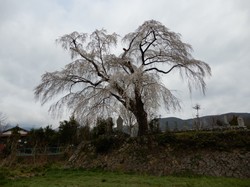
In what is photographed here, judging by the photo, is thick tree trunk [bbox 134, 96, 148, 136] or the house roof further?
the house roof

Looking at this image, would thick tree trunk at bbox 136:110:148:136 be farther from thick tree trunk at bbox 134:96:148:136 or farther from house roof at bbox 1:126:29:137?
house roof at bbox 1:126:29:137

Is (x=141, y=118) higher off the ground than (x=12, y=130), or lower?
higher

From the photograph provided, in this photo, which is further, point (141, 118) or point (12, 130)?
Result: point (12, 130)

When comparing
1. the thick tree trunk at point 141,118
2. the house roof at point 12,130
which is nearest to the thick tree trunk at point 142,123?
the thick tree trunk at point 141,118

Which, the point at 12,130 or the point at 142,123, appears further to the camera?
the point at 12,130

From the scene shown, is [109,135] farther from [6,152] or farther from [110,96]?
[6,152]

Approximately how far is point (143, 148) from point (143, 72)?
157 inches

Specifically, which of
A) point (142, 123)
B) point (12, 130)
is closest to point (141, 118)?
point (142, 123)

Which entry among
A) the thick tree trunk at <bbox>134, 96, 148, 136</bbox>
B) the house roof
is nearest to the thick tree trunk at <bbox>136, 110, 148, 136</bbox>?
the thick tree trunk at <bbox>134, 96, 148, 136</bbox>

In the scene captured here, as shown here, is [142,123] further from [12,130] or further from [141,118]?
[12,130]

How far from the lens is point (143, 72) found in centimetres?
1269

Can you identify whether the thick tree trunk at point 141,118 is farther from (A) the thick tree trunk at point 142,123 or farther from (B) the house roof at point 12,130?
(B) the house roof at point 12,130

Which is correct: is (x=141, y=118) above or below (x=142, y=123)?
above

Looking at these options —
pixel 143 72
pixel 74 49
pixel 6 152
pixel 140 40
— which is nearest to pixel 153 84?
pixel 143 72
